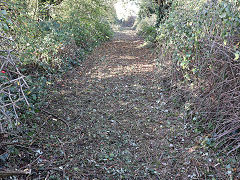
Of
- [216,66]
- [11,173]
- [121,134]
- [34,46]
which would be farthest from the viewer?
[34,46]

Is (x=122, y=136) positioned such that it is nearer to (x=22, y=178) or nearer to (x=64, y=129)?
(x=64, y=129)

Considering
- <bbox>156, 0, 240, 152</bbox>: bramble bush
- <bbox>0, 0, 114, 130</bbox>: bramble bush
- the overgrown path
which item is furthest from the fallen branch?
<bbox>156, 0, 240, 152</bbox>: bramble bush

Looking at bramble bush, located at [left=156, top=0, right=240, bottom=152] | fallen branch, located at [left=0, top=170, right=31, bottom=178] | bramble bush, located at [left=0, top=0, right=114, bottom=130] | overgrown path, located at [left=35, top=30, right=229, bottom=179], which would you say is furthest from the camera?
bramble bush, located at [left=156, top=0, right=240, bottom=152]

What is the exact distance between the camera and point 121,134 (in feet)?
10.9

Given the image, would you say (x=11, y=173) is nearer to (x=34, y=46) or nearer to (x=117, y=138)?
(x=117, y=138)

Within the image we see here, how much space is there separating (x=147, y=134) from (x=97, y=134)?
2.81 ft

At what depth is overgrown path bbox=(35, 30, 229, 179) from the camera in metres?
2.58

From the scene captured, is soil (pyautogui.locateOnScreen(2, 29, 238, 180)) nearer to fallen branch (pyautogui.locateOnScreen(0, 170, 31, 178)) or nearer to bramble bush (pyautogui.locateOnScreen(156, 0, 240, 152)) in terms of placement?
fallen branch (pyautogui.locateOnScreen(0, 170, 31, 178))

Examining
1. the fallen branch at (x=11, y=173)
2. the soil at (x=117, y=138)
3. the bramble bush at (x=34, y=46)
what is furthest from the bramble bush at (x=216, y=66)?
the bramble bush at (x=34, y=46)

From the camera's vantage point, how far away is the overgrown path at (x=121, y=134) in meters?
2.58

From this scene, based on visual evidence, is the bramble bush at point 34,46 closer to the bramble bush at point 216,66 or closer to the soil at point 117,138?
the soil at point 117,138

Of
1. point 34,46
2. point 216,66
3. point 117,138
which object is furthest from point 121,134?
point 34,46

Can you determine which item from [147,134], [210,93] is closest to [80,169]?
[147,134]

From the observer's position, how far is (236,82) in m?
2.90
